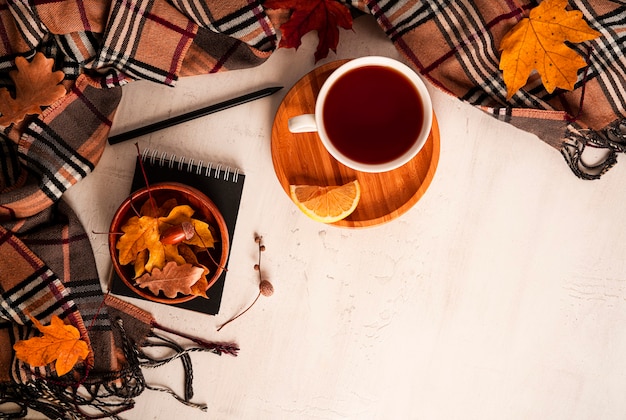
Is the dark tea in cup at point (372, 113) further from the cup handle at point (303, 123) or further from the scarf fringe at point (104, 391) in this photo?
the scarf fringe at point (104, 391)

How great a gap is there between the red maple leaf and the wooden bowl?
294 mm

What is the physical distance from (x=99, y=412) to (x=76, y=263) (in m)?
0.27

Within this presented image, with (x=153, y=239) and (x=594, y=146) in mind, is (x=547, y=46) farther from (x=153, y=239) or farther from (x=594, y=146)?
(x=153, y=239)

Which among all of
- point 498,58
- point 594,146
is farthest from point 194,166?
point 594,146

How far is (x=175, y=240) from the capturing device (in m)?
0.86

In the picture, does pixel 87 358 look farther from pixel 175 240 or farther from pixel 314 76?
pixel 314 76

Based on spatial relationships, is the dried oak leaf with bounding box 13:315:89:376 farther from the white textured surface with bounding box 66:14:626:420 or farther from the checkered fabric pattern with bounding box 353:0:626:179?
the checkered fabric pattern with bounding box 353:0:626:179

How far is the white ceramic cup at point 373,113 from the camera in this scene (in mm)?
843

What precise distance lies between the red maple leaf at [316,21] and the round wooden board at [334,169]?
0.17 feet

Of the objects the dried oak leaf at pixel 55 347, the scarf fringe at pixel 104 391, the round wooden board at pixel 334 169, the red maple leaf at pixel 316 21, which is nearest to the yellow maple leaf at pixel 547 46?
the round wooden board at pixel 334 169

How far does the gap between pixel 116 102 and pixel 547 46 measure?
72 centimetres

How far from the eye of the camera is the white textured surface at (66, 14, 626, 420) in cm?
96

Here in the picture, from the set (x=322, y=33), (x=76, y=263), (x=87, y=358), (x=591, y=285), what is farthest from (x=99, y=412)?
(x=591, y=285)

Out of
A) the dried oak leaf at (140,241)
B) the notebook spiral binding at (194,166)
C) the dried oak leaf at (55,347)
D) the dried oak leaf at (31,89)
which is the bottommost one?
the dried oak leaf at (55,347)
